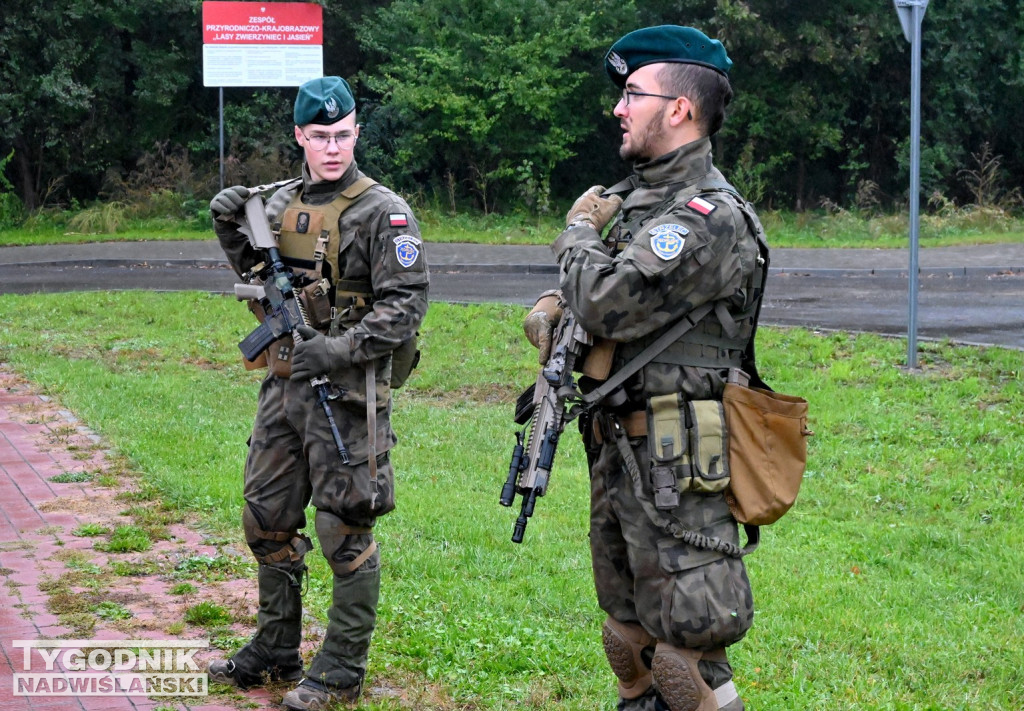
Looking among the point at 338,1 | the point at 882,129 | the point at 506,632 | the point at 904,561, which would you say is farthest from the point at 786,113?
the point at 506,632

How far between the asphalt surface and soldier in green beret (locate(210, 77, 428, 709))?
8.50 m

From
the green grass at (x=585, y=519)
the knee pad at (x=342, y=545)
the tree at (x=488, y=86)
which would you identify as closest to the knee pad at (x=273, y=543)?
the knee pad at (x=342, y=545)

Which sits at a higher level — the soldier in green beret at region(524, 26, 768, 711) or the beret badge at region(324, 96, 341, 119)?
the beret badge at region(324, 96, 341, 119)

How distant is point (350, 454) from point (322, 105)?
1268 mm

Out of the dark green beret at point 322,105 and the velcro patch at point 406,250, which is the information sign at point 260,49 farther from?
the velcro patch at point 406,250

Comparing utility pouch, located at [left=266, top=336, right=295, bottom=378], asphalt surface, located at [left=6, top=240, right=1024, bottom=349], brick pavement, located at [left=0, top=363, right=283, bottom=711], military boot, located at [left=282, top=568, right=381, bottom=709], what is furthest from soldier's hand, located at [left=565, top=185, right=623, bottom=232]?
asphalt surface, located at [left=6, top=240, right=1024, bottom=349]

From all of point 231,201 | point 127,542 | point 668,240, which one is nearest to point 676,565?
point 668,240

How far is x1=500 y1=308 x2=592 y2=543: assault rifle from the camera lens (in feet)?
12.1

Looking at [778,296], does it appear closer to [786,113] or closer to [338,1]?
[786,113]

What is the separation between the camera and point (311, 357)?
4.34 meters

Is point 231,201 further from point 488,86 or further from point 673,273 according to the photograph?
point 488,86

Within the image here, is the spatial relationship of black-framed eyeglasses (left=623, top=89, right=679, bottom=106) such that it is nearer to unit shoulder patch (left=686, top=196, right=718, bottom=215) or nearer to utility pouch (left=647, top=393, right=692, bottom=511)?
unit shoulder patch (left=686, top=196, right=718, bottom=215)

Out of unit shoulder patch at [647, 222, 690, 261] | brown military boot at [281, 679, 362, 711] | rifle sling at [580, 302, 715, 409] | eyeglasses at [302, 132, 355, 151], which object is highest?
eyeglasses at [302, 132, 355, 151]

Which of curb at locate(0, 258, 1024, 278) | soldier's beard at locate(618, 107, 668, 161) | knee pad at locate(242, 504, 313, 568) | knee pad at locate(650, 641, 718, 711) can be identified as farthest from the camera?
curb at locate(0, 258, 1024, 278)
